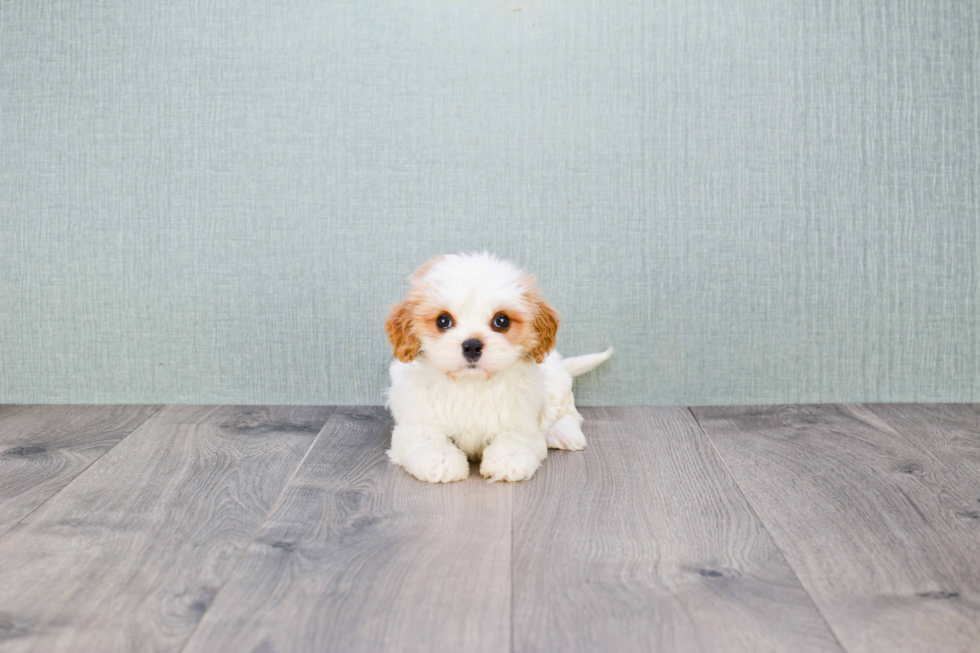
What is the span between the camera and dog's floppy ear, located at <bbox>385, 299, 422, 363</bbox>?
1520 millimetres

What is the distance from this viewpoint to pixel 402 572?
43.1 inches

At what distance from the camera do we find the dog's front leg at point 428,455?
148 centimetres

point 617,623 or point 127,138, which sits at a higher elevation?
point 127,138

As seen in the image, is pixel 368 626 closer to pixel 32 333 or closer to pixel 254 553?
pixel 254 553

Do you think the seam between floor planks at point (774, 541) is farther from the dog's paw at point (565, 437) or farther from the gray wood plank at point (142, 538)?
the gray wood plank at point (142, 538)

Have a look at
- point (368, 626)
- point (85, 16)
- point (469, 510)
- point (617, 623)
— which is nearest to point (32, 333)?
point (85, 16)

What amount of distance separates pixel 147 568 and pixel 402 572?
0.37 m

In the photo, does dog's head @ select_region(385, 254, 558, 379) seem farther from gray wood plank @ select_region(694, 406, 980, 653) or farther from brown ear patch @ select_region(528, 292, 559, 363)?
gray wood plank @ select_region(694, 406, 980, 653)

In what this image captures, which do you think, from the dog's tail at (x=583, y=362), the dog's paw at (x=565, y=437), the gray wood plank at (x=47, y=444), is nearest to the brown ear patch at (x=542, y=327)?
the dog's paw at (x=565, y=437)

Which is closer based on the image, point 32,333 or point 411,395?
point 411,395

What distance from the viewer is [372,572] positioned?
3.59ft

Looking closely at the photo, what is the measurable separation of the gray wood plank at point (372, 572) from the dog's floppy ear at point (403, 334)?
25 cm

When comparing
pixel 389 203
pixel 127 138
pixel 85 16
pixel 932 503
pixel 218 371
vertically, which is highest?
pixel 85 16

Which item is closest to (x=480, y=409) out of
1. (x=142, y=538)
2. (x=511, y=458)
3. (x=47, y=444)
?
(x=511, y=458)
